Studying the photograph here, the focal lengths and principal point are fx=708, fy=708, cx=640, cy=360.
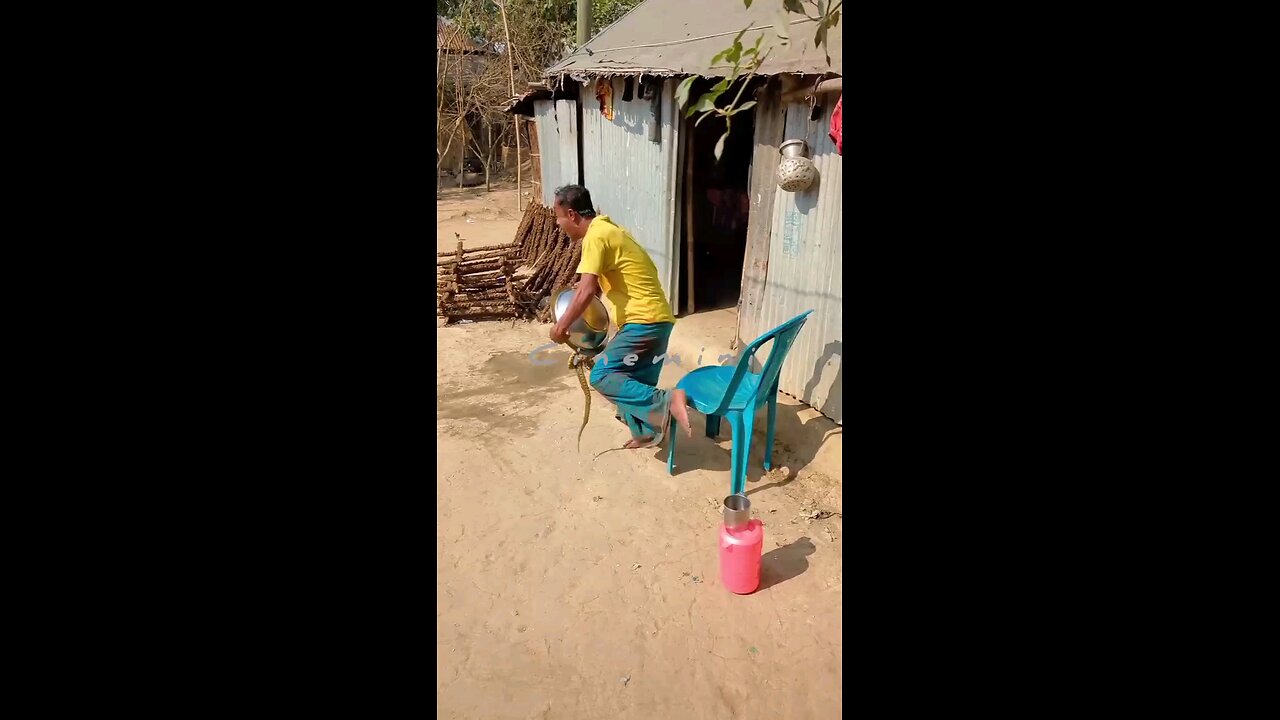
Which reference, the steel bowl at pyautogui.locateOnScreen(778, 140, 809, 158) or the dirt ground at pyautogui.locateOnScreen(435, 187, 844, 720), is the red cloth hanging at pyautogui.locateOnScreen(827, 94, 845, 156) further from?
the dirt ground at pyautogui.locateOnScreen(435, 187, 844, 720)

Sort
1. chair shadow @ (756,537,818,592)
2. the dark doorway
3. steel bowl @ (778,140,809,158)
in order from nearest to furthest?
chair shadow @ (756,537,818,592) < steel bowl @ (778,140,809,158) < the dark doorway

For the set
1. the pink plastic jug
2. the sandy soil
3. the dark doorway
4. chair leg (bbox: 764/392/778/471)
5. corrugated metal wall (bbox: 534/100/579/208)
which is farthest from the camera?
the sandy soil

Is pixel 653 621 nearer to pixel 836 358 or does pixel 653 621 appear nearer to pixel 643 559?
pixel 643 559

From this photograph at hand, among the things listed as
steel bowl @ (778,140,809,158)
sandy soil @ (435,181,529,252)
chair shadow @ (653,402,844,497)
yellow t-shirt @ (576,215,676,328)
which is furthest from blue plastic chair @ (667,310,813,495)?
sandy soil @ (435,181,529,252)

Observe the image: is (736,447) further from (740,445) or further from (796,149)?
(796,149)

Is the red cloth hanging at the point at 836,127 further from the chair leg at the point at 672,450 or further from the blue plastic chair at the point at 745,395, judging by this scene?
the chair leg at the point at 672,450

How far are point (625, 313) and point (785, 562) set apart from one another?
5.92 feet

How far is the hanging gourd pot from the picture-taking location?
16.3 feet

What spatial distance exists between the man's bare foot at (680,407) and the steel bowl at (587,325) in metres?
0.65

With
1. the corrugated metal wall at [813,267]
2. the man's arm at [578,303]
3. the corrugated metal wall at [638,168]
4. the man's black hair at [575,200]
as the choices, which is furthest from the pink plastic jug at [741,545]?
the corrugated metal wall at [638,168]

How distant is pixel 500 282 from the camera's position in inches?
323

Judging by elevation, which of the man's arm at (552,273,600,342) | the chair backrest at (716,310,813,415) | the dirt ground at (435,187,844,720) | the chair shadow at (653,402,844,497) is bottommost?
the dirt ground at (435,187,844,720)

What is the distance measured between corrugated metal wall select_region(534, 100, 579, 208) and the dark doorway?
2134 millimetres
